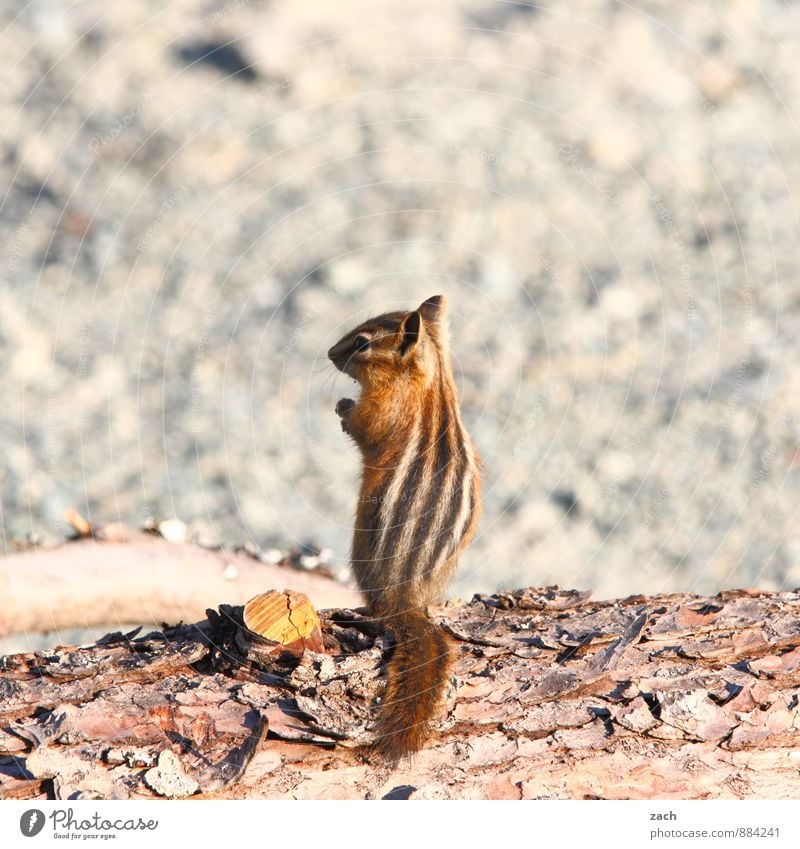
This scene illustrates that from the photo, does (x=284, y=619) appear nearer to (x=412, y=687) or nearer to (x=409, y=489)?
(x=412, y=687)

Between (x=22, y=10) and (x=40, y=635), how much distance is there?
3523 mm

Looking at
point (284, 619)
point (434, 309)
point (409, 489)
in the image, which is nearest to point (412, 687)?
point (284, 619)

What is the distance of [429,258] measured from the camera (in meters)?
5.62

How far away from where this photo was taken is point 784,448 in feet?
18.1

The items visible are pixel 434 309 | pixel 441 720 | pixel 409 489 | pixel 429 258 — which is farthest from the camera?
pixel 429 258

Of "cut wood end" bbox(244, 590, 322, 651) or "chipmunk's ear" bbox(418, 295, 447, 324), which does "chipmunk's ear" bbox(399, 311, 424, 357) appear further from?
"cut wood end" bbox(244, 590, 322, 651)

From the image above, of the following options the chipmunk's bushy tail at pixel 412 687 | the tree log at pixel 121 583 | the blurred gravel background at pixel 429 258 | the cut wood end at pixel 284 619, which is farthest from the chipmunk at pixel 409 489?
the blurred gravel background at pixel 429 258

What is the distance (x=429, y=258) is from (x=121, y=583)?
8.59 feet

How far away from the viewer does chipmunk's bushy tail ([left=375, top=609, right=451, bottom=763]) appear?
256 cm

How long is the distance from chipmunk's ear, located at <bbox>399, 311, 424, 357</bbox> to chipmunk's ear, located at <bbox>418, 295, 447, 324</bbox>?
6.9 inches

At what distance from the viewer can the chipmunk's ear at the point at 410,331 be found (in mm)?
3676

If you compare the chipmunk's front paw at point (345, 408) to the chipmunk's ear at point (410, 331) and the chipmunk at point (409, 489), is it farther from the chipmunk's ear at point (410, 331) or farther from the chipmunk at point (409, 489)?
the chipmunk's ear at point (410, 331)

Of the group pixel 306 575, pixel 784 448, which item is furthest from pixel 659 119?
pixel 306 575

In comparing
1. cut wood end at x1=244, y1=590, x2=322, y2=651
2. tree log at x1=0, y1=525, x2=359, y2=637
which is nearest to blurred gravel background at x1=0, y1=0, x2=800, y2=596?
tree log at x1=0, y1=525, x2=359, y2=637
